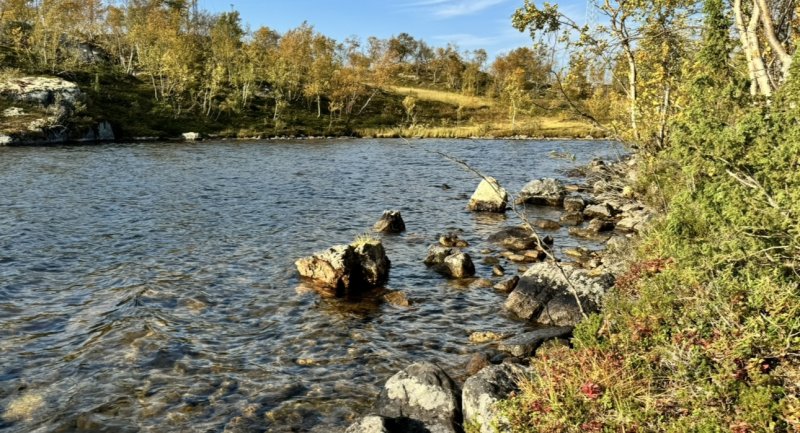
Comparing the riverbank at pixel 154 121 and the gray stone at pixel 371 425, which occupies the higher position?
the riverbank at pixel 154 121

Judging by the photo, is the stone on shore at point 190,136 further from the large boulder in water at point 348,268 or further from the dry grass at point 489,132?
the large boulder in water at point 348,268

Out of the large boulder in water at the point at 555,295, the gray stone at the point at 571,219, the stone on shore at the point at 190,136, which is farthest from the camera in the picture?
the stone on shore at the point at 190,136

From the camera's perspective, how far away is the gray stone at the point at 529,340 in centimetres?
1336

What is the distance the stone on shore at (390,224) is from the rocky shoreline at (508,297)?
2.3 inches

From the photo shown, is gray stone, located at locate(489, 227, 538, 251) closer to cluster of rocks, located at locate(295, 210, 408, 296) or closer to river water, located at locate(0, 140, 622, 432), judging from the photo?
river water, located at locate(0, 140, 622, 432)

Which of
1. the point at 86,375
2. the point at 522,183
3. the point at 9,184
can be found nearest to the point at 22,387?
the point at 86,375

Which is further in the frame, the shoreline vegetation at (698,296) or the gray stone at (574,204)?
the gray stone at (574,204)

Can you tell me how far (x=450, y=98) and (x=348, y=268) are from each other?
459ft

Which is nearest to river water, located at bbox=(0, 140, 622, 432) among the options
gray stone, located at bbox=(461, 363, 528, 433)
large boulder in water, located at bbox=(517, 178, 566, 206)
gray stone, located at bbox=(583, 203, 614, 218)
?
large boulder in water, located at bbox=(517, 178, 566, 206)

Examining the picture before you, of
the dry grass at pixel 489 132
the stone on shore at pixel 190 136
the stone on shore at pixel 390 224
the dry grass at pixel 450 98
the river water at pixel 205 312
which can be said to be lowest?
the river water at pixel 205 312

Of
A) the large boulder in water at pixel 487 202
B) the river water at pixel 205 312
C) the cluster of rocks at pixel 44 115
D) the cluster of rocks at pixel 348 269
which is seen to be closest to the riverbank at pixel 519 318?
the river water at pixel 205 312

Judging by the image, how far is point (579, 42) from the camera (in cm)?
1806

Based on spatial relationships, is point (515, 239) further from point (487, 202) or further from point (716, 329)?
point (716, 329)

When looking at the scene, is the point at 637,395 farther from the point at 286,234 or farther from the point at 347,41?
the point at 347,41
